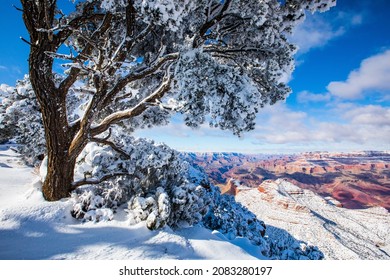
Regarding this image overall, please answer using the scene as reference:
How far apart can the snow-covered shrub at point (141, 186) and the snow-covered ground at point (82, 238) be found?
31 cm

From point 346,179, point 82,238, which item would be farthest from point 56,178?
point 346,179

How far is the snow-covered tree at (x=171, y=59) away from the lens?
4.20 metres

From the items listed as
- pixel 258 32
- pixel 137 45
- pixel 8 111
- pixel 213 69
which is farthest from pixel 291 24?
pixel 8 111

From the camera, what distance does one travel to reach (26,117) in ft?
31.9

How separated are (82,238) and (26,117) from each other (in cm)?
832

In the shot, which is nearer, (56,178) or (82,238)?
(82,238)

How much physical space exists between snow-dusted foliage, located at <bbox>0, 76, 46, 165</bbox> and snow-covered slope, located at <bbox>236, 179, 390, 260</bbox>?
63.5ft

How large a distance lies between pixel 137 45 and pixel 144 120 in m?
2.58

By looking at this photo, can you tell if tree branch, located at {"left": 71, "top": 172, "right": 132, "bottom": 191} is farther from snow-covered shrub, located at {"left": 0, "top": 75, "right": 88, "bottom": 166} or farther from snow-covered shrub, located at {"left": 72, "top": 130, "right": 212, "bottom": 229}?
snow-covered shrub, located at {"left": 0, "top": 75, "right": 88, "bottom": 166}

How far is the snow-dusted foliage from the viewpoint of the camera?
31.8 ft

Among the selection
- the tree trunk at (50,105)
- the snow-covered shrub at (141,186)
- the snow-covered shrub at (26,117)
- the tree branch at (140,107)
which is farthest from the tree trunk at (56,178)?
the snow-covered shrub at (26,117)

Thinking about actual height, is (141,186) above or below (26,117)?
below

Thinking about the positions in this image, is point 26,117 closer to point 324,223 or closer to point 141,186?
point 141,186
